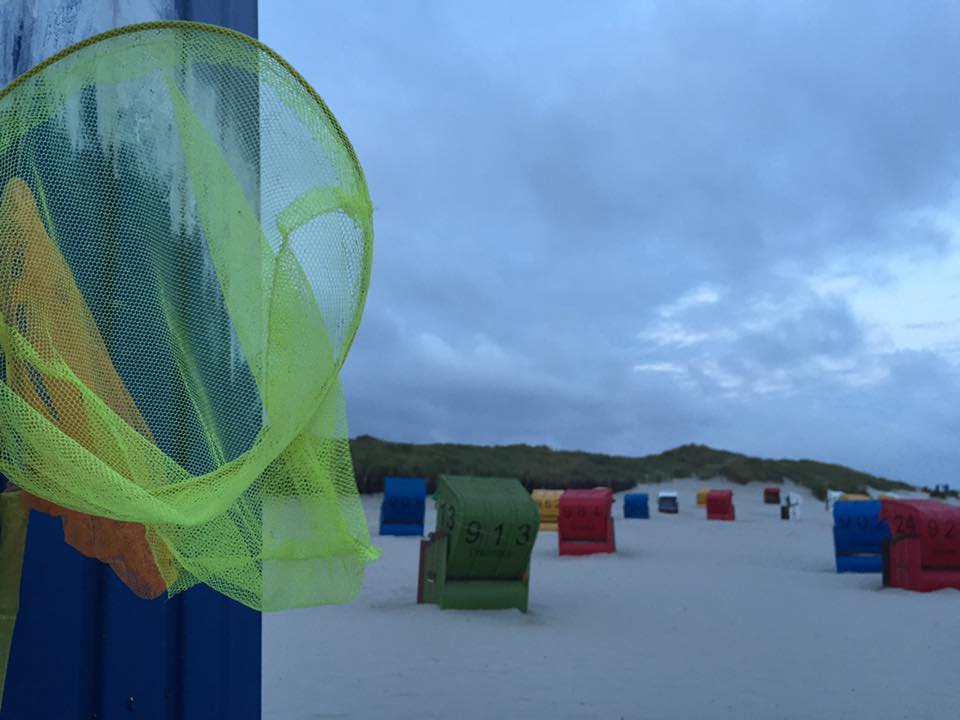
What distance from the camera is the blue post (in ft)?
10.3

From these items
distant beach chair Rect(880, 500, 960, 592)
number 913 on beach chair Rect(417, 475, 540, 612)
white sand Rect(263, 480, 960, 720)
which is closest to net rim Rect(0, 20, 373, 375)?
white sand Rect(263, 480, 960, 720)

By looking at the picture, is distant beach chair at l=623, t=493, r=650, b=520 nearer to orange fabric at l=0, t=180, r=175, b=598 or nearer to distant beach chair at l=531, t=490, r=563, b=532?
distant beach chair at l=531, t=490, r=563, b=532

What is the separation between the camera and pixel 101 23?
3477 millimetres

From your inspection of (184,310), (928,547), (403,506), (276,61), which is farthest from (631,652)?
(403,506)

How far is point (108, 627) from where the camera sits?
328 centimetres

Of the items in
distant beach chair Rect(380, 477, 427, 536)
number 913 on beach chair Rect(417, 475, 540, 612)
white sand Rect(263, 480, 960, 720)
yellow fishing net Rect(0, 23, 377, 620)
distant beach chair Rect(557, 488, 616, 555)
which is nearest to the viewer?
yellow fishing net Rect(0, 23, 377, 620)

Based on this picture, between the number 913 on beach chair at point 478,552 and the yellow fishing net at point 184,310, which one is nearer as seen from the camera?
the yellow fishing net at point 184,310

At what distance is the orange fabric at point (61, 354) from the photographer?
2.37 meters

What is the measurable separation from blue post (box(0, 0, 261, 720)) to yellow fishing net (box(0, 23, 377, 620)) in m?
0.05

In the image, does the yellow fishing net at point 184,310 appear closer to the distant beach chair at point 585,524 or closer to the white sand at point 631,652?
the white sand at point 631,652

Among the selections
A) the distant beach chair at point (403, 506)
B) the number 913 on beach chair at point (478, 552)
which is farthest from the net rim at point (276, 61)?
the distant beach chair at point (403, 506)

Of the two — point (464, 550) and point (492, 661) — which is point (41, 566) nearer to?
point (492, 661)

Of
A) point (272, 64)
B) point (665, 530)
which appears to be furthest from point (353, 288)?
point (665, 530)

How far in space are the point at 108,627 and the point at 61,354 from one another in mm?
1246
